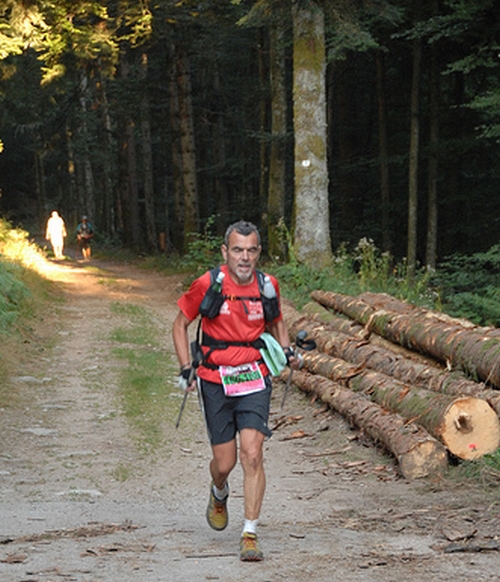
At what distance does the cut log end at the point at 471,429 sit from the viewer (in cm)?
791

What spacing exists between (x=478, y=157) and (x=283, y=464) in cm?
2462

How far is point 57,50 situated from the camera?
845 inches

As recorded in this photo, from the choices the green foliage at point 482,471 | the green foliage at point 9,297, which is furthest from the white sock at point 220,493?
the green foliage at point 9,297

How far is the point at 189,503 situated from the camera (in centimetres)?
768

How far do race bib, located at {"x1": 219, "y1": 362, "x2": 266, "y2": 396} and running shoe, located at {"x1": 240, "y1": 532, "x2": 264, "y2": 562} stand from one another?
→ 0.94m

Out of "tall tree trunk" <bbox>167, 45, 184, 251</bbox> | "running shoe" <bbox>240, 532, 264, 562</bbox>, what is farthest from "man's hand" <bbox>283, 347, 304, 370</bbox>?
"tall tree trunk" <bbox>167, 45, 184, 251</bbox>

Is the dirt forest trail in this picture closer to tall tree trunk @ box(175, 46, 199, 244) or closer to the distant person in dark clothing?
tall tree trunk @ box(175, 46, 199, 244)

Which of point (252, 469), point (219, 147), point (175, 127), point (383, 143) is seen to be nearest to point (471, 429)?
point (252, 469)

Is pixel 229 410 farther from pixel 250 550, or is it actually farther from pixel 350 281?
pixel 350 281

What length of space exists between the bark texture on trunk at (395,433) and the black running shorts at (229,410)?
93.3 inches

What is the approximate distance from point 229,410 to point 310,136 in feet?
41.9

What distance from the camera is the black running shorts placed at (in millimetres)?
5941

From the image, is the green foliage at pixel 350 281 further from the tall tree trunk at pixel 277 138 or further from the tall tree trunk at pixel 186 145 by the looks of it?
the tall tree trunk at pixel 186 145

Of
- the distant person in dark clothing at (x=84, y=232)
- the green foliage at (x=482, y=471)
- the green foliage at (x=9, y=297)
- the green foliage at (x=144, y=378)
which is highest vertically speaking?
the distant person in dark clothing at (x=84, y=232)
